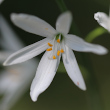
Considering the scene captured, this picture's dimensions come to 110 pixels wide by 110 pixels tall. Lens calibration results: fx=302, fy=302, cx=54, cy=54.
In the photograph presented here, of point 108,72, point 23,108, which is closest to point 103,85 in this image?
point 108,72

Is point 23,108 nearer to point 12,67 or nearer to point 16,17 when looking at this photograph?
point 12,67

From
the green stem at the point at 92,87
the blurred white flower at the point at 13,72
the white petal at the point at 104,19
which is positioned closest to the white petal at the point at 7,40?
the blurred white flower at the point at 13,72

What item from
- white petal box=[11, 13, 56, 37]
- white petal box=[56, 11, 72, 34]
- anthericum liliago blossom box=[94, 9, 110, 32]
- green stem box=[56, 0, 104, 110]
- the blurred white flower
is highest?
the blurred white flower

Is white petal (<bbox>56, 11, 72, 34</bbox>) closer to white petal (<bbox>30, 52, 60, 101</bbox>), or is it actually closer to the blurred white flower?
white petal (<bbox>30, 52, 60, 101</bbox>)

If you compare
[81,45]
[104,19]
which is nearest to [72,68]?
[81,45]

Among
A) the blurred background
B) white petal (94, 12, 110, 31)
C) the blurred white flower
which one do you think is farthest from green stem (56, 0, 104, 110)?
the blurred background

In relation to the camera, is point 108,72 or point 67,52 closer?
point 67,52
